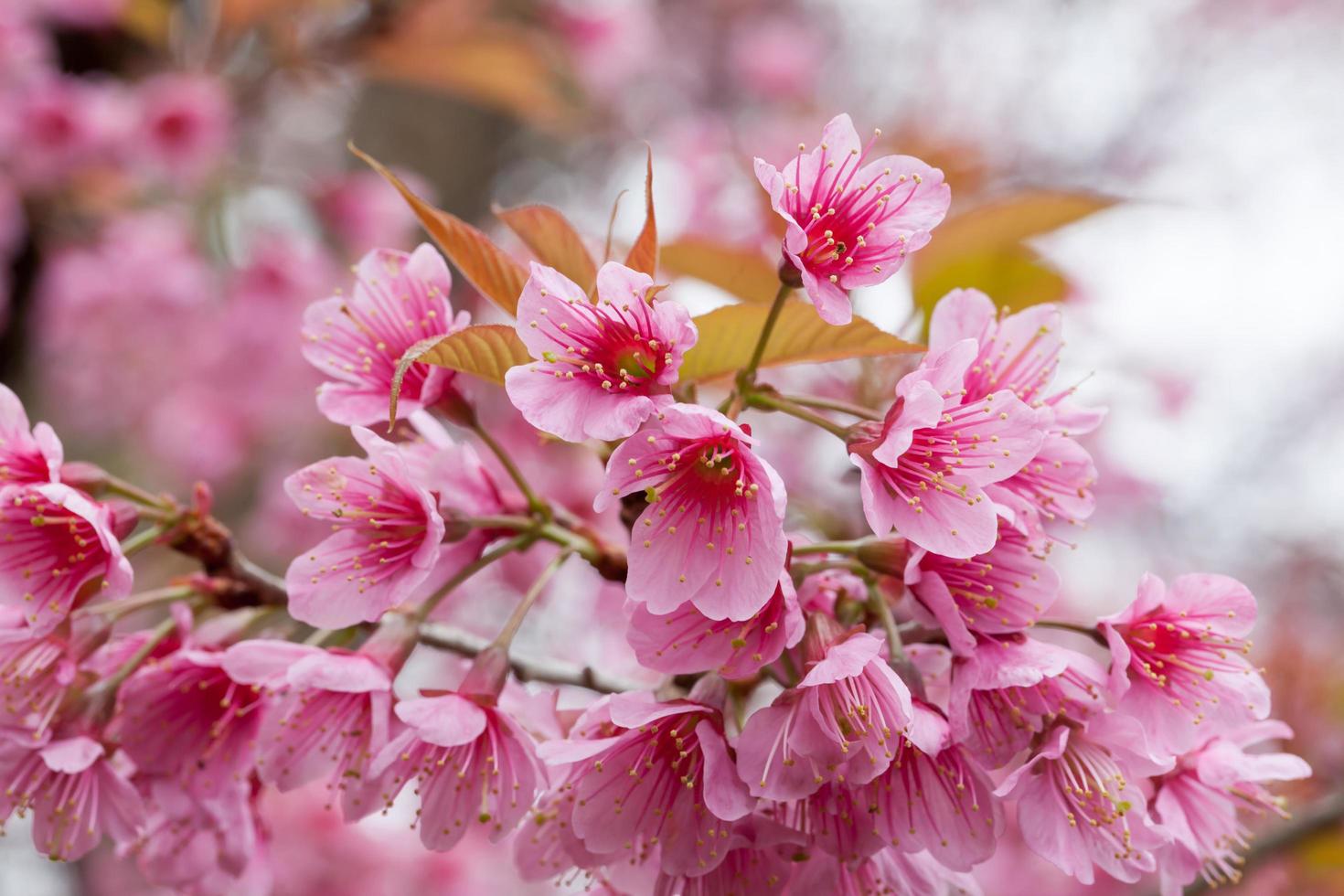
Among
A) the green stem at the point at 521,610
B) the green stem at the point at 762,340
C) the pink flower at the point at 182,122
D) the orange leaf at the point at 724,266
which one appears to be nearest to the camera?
the green stem at the point at 762,340

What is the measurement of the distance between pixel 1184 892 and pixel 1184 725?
76cm

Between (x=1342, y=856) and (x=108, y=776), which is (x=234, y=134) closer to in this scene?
(x=108, y=776)

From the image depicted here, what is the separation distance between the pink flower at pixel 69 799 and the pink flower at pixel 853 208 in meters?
0.87

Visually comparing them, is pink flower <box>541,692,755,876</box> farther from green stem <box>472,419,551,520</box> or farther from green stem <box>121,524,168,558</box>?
green stem <box>121,524,168,558</box>

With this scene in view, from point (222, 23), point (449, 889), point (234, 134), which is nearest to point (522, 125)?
point (234, 134)

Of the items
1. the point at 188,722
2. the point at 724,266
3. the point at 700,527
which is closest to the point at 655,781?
the point at 700,527

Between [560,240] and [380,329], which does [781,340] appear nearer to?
[560,240]

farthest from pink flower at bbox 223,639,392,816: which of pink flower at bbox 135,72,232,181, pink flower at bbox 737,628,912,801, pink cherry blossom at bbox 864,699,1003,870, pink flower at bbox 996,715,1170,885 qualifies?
pink flower at bbox 135,72,232,181

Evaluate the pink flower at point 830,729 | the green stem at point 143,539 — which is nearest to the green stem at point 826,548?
the pink flower at point 830,729

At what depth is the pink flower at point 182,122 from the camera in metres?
3.05

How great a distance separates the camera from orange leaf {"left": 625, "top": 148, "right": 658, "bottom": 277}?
97cm

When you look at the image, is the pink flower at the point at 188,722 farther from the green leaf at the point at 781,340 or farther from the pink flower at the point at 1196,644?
the pink flower at the point at 1196,644

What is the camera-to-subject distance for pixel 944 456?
101cm

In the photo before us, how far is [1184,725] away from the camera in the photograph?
1021 mm
